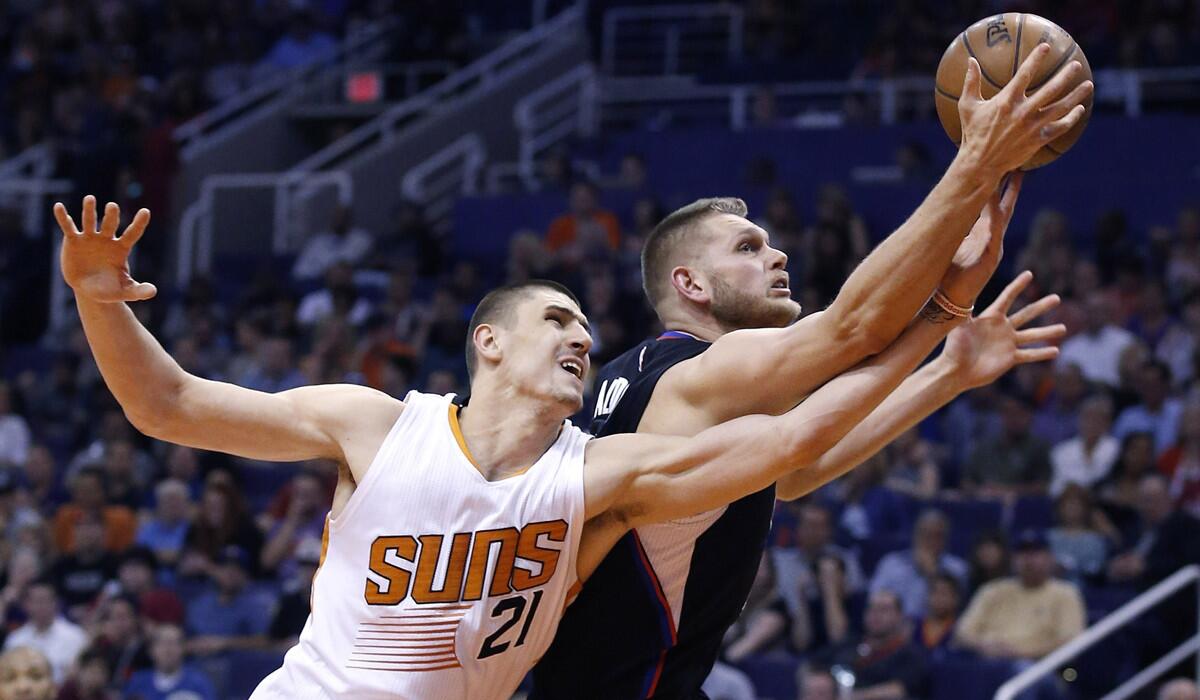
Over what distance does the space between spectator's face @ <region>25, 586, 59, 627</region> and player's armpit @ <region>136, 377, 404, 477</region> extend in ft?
23.7

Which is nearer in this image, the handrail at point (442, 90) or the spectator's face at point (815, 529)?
the spectator's face at point (815, 529)

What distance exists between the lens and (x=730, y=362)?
15.6 ft

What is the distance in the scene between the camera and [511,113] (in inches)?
762

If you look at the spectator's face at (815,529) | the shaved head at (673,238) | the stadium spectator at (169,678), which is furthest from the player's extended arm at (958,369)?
the stadium spectator at (169,678)

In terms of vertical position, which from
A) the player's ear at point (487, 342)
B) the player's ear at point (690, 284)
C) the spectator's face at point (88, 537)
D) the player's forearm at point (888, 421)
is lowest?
the spectator's face at point (88, 537)

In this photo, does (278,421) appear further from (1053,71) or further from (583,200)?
(583,200)

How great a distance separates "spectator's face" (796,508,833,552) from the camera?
10906 mm

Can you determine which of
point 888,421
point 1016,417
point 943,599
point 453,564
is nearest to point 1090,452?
point 1016,417

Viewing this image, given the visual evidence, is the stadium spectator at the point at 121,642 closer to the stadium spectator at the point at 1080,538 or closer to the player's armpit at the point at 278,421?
the stadium spectator at the point at 1080,538

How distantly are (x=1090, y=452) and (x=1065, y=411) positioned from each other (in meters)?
0.60

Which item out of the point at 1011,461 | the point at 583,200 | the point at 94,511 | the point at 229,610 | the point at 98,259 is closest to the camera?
the point at 98,259

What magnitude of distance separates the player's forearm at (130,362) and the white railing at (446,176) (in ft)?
41.5

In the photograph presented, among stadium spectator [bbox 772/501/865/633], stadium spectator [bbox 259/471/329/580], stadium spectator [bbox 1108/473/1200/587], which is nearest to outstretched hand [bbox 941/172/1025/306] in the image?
stadium spectator [bbox 1108/473/1200/587]

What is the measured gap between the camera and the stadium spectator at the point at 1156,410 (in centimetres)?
1126
